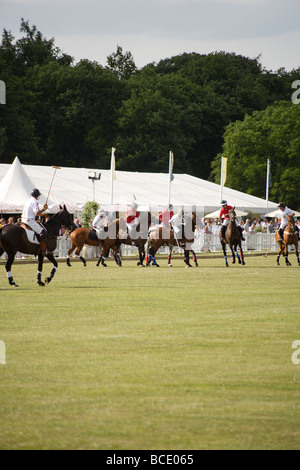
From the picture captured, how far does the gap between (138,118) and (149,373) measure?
6759cm

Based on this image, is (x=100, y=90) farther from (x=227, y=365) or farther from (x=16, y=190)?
(x=227, y=365)

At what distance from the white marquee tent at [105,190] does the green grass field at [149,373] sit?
20509 millimetres

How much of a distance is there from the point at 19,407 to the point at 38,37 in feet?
250

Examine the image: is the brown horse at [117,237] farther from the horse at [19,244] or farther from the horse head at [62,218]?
the horse at [19,244]

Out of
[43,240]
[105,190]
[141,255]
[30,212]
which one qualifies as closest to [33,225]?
[30,212]

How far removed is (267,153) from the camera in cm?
7281

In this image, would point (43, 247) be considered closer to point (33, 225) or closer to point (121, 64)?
point (33, 225)

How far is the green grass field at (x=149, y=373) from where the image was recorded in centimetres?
578

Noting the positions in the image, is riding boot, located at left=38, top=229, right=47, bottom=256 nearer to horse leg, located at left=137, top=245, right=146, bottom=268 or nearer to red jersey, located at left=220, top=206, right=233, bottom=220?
horse leg, located at left=137, top=245, right=146, bottom=268

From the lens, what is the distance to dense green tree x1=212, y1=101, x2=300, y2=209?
7125 cm

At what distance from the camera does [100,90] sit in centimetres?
7388

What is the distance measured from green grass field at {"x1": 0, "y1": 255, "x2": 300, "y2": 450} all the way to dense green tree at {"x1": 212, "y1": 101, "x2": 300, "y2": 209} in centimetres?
5674

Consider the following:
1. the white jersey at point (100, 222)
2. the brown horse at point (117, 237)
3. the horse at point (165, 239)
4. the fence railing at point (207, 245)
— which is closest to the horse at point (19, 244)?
the brown horse at point (117, 237)

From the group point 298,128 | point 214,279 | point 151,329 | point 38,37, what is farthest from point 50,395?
point 38,37
